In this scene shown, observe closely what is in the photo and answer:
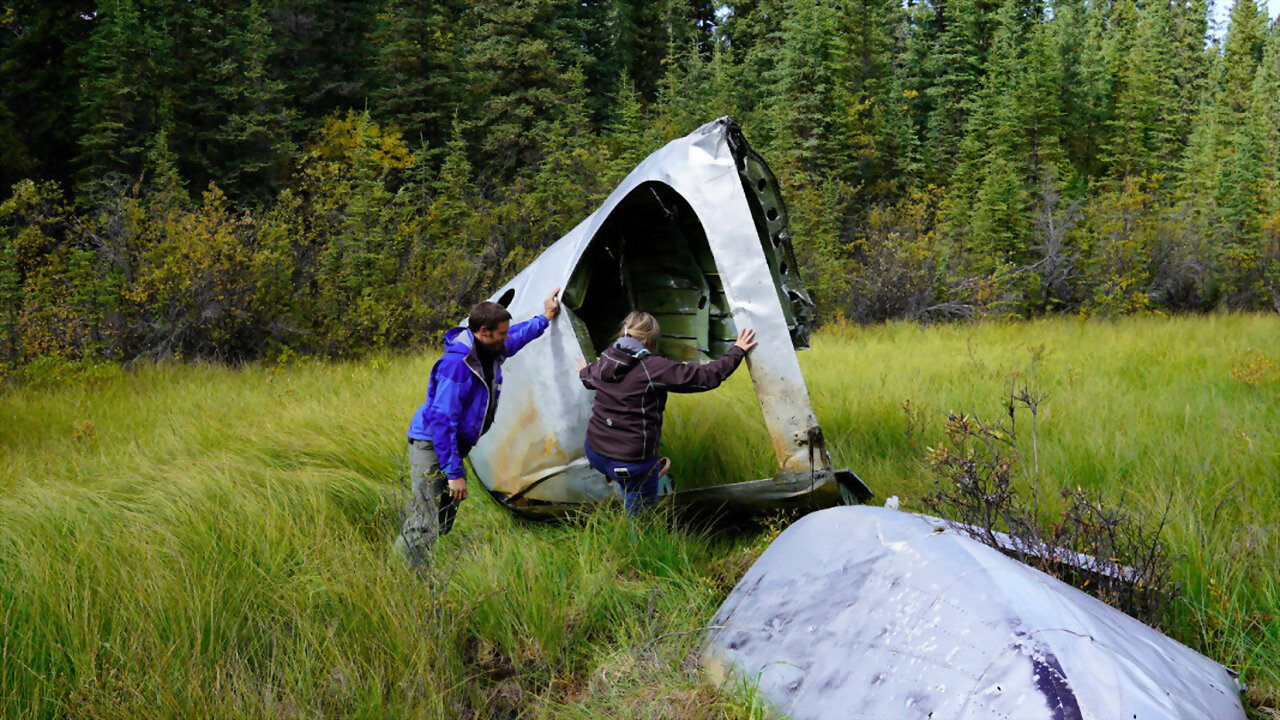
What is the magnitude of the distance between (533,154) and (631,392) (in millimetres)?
22007

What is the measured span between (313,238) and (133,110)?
13.9m

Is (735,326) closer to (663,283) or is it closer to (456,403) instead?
(456,403)

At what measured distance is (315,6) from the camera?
27.0 m

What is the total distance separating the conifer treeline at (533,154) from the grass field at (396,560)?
414 centimetres

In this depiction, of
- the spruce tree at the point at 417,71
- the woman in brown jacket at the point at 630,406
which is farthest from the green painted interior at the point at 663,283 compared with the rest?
the spruce tree at the point at 417,71

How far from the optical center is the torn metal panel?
6.02 ft

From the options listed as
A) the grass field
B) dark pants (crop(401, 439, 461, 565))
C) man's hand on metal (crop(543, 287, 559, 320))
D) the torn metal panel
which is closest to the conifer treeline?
the grass field

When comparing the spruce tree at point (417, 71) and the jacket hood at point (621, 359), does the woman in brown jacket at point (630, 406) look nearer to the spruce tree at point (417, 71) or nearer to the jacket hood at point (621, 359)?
the jacket hood at point (621, 359)

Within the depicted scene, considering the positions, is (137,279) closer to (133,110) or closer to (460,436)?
(460,436)

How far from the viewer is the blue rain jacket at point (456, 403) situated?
3836mm

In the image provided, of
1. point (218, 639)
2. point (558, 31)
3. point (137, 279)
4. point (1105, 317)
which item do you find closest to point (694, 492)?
point (218, 639)

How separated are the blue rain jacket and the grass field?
530 millimetres

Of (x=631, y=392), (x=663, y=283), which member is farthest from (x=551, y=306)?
(x=663, y=283)

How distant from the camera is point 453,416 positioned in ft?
12.6
